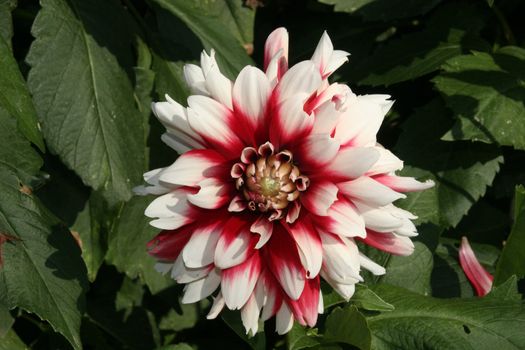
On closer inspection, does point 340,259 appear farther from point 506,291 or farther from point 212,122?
point 506,291

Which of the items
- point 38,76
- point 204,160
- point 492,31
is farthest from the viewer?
point 492,31

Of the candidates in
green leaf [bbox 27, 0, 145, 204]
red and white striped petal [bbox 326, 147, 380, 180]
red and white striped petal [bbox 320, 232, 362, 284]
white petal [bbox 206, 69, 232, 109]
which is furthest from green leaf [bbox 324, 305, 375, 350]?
green leaf [bbox 27, 0, 145, 204]

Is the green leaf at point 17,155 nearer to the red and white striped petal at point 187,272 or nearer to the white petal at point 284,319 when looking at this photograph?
the red and white striped petal at point 187,272

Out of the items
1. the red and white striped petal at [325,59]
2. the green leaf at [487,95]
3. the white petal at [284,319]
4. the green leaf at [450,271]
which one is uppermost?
the red and white striped petal at [325,59]

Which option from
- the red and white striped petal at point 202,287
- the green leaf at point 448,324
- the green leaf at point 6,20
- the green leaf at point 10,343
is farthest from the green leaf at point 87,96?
the green leaf at point 448,324

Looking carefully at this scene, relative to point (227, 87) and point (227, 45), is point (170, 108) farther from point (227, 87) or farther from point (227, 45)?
point (227, 45)

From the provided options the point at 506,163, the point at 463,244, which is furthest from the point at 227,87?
the point at 506,163

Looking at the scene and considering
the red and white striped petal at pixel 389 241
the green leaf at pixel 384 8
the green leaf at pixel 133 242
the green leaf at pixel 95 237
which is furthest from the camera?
the green leaf at pixel 384 8
